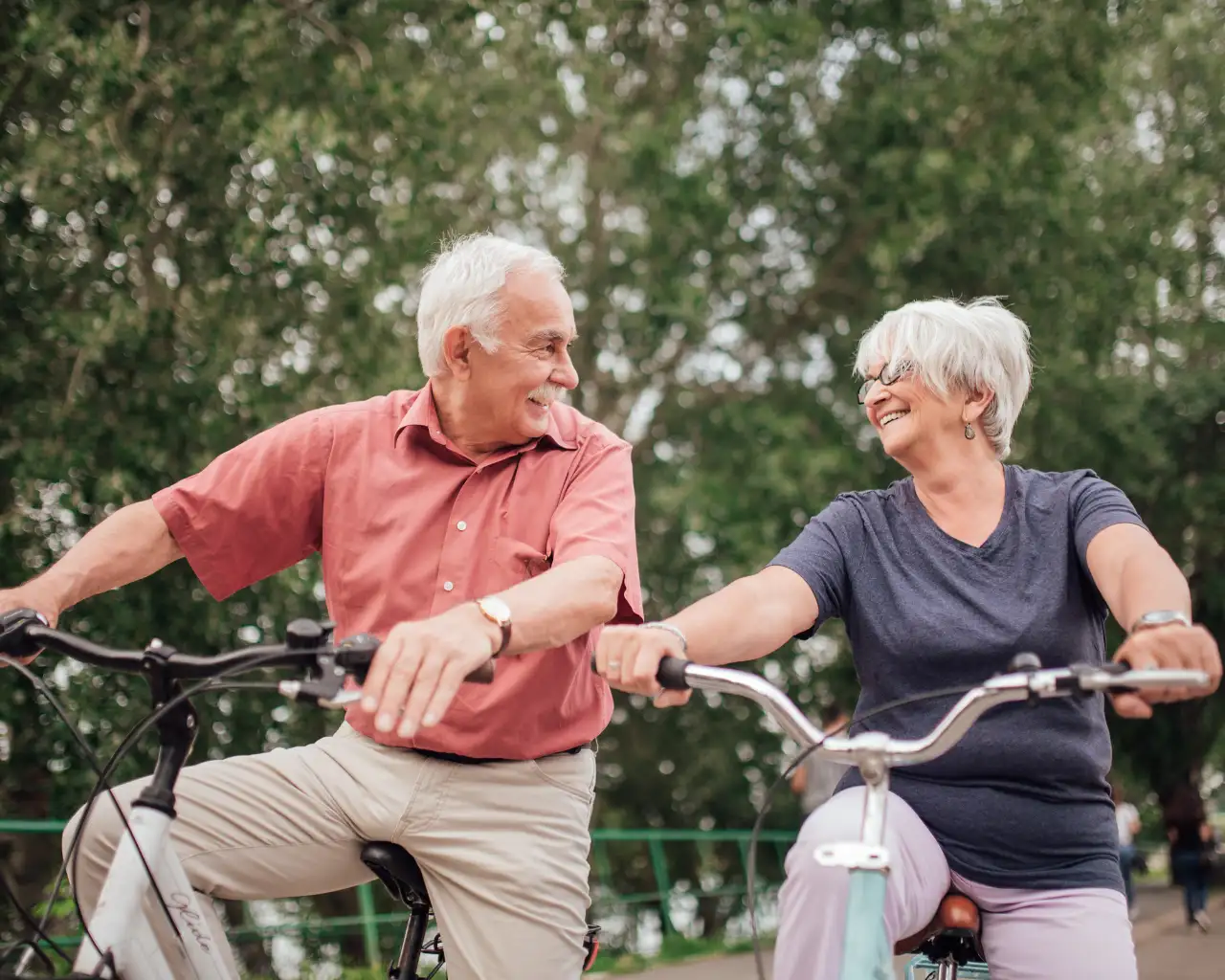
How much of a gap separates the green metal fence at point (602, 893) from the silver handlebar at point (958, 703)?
6.65 ft

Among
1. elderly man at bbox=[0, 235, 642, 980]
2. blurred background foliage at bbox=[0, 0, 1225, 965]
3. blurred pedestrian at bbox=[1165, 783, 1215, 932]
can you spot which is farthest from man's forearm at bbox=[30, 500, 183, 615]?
blurred pedestrian at bbox=[1165, 783, 1215, 932]

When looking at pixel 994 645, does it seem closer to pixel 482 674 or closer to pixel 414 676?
pixel 482 674

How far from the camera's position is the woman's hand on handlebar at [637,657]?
214 cm

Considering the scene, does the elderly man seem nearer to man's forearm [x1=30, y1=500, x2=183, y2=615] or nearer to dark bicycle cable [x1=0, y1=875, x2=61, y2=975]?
man's forearm [x1=30, y1=500, x2=183, y2=615]

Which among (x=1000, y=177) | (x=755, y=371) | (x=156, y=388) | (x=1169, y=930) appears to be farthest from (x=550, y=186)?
(x=1169, y=930)

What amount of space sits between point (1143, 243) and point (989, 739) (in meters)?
11.8

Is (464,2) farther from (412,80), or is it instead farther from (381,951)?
(381,951)

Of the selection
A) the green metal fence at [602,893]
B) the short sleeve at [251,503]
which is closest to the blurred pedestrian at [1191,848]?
the green metal fence at [602,893]

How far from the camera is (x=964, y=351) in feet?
9.18

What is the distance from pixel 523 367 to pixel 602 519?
16.4 inches

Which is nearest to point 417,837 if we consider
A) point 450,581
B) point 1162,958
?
point 450,581

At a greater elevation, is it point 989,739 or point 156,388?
point 156,388

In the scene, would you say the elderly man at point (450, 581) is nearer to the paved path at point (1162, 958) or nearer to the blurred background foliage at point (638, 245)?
the paved path at point (1162, 958)

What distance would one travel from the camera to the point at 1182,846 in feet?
50.3
